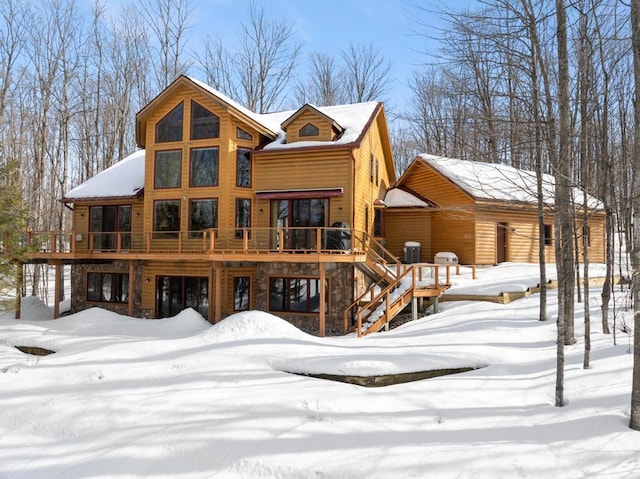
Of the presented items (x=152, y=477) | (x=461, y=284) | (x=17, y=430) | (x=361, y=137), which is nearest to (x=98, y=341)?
(x=17, y=430)

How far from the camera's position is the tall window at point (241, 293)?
1555 centimetres

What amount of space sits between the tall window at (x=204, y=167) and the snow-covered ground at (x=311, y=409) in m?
6.43

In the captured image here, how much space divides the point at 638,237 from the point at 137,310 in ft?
53.9

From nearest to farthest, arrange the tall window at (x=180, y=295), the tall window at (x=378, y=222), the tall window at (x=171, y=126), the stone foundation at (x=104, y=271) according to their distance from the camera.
→ the tall window at (x=180, y=295)
the tall window at (x=171, y=126)
the stone foundation at (x=104, y=271)
the tall window at (x=378, y=222)

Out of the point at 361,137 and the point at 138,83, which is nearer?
the point at 361,137

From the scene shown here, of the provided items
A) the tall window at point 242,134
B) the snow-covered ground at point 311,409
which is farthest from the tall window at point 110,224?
the snow-covered ground at point 311,409

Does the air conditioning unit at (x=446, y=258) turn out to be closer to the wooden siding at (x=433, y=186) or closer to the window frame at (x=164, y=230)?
the wooden siding at (x=433, y=186)

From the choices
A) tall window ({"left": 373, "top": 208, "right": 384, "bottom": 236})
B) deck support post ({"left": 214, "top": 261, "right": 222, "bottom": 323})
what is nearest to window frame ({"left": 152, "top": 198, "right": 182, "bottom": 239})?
deck support post ({"left": 214, "top": 261, "right": 222, "bottom": 323})

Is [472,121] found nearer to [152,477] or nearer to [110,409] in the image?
[152,477]

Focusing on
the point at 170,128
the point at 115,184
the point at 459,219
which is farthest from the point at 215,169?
the point at 459,219

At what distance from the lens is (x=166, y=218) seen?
16.2 m

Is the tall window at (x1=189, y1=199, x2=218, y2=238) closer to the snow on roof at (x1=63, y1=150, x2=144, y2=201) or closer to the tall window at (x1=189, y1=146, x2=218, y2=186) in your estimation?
the tall window at (x1=189, y1=146, x2=218, y2=186)

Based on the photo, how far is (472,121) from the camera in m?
8.17

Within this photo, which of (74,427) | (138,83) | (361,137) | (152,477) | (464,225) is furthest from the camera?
(138,83)
